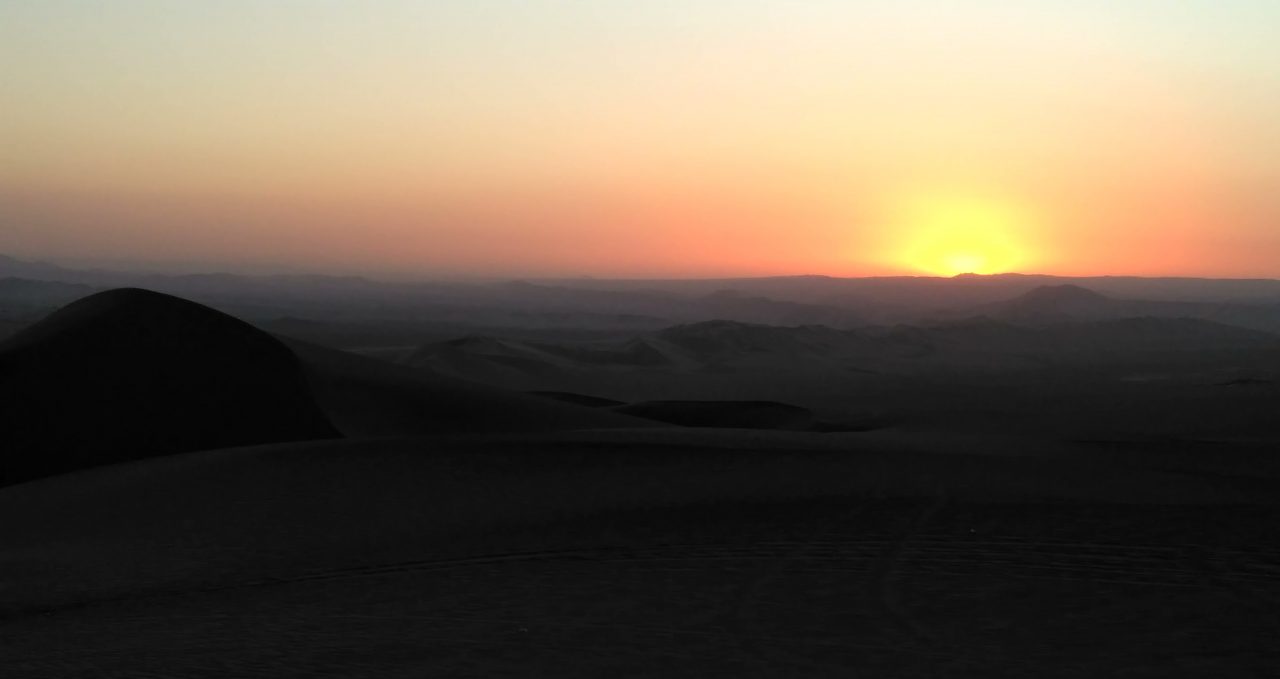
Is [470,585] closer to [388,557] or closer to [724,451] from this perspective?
[388,557]

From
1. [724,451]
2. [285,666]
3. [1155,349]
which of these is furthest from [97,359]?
[1155,349]

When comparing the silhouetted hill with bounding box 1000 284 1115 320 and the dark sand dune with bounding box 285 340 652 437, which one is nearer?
the dark sand dune with bounding box 285 340 652 437

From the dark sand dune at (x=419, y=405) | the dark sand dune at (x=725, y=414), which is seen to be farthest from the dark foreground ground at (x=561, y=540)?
the dark sand dune at (x=725, y=414)

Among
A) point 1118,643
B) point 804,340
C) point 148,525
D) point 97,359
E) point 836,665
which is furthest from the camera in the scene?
point 804,340

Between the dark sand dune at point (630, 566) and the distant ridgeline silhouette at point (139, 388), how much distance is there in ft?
11.6

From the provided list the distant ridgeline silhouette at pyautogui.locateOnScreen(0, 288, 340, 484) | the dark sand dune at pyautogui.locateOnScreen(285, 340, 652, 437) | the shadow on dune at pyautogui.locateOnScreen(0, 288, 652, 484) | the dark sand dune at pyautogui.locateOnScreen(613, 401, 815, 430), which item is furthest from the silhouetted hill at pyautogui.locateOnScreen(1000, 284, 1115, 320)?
the distant ridgeline silhouette at pyautogui.locateOnScreen(0, 288, 340, 484)

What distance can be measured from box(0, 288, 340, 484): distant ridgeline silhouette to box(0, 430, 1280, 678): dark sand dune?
3546mm

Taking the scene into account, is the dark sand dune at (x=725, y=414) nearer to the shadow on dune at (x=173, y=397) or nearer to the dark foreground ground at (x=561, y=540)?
the shadow on dune at (x=173, y=397)

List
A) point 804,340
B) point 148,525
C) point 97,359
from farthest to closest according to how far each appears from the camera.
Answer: point 804,340 → point 97,359 → point 148,525

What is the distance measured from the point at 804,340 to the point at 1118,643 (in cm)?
8319

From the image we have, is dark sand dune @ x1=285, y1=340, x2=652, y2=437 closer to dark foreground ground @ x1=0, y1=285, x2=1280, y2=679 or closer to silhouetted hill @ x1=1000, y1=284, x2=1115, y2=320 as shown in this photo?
dark foreground ground @ x1=0, y1=285, x2=1280, y2=679

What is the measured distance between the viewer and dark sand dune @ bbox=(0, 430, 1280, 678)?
7250 mm

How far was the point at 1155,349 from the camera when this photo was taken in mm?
91312

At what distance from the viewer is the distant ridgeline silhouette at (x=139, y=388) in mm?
19453
